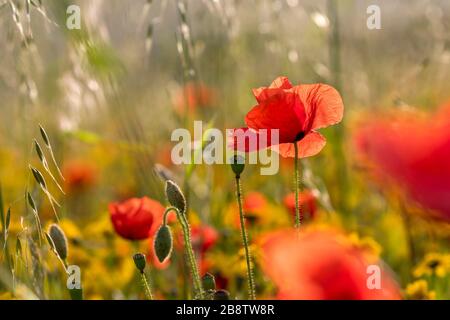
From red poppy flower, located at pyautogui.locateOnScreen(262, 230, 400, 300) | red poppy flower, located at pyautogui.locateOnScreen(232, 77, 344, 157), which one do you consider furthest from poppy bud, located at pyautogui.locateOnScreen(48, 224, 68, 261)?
red poppy flower, located at pyautogui.locateOnScreen(262, 230, 400, 300)

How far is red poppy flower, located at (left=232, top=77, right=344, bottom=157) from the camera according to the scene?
2.46 ft

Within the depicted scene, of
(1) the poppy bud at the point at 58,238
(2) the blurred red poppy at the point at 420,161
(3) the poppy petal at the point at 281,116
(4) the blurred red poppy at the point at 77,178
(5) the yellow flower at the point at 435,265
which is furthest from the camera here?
(4) the blurred red poppy at the point at 77,178

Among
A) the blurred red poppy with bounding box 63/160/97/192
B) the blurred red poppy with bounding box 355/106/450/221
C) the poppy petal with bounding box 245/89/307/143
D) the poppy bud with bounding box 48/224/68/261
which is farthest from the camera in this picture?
the blurred red poppy with bounding box 63/160/97/192

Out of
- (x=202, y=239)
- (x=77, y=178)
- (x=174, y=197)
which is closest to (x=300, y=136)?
(x=174, y=197)

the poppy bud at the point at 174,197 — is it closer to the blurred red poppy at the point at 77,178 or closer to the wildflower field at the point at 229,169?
the wildflower field at the point at 229,169

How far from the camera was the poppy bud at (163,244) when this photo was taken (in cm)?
81

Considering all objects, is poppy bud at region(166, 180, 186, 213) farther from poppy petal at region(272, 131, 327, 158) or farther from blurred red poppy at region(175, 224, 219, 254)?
blurred red poppy at region(175, 224, 219, 254)

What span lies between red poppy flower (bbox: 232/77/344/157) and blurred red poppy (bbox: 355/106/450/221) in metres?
0.20

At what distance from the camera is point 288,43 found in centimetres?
133

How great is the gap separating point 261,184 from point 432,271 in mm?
758

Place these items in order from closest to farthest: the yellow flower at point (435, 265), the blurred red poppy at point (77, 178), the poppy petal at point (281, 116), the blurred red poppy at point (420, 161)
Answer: the blurred red poppy at point (420, 161) → the poppy petal at point (281, 116) → the yellow flower at point (435, 265) → the blurred red poppy at point (77, 178)

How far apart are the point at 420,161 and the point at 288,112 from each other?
254 millimetres

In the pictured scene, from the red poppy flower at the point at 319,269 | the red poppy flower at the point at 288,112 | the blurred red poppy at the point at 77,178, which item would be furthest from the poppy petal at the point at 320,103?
the blurred red poppy at the point at 77,178
